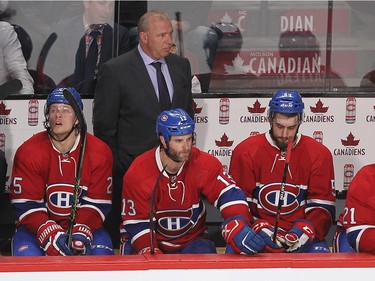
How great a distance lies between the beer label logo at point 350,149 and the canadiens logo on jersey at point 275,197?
1155 millimetres

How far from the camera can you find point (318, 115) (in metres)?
6.75

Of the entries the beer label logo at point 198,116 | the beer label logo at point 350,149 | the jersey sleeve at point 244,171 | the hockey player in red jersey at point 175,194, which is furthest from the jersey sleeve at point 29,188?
the beer label logo at point 350,149

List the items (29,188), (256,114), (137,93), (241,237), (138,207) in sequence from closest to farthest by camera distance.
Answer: (241,237) < (138,207) < (29,188) < (137,93) < (256,114)

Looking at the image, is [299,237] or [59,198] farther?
[59,198]

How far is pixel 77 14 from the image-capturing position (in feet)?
21.9

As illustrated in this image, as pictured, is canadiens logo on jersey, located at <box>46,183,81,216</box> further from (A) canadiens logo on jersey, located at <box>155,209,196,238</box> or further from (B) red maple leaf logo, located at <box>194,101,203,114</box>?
(B) red maple leaf logo, located at <box>194,101,203,114</box>

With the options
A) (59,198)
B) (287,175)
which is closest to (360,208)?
(287,175)

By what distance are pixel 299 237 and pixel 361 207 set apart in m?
0.65

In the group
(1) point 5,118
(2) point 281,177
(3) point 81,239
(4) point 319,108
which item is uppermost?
(4) point 319,108

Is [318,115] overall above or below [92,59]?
below

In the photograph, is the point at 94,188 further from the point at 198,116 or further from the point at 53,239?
the point at 198,116

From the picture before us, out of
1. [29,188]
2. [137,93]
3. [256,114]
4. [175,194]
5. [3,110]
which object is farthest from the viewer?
[256,114]

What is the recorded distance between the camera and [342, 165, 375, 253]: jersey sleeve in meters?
4.80

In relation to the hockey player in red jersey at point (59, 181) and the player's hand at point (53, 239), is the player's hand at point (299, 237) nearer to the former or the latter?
the hockey player in red jersey at point (59, 181)
